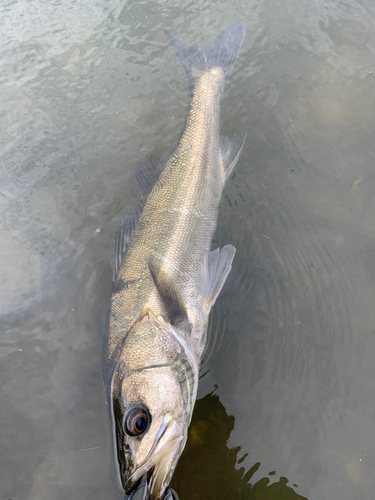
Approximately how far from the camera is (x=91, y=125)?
4617 mm

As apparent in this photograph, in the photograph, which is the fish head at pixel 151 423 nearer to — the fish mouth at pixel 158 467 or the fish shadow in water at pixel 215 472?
the fish mouth at pixel 158 467

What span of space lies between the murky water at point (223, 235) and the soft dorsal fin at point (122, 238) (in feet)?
1.67

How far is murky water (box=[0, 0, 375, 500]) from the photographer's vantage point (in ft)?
8.82

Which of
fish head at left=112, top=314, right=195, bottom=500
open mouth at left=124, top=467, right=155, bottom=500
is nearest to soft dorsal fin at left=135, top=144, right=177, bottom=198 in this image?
fish head at left=112, top=314, right=195, bottom=500

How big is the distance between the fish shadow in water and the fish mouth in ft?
1.50

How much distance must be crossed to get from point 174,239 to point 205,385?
52.4 inches

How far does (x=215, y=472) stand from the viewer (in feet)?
8.45

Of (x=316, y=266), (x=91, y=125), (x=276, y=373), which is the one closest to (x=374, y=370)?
(x=276, y=373)

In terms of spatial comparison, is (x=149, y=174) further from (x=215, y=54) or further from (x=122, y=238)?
(x=215, y=54)

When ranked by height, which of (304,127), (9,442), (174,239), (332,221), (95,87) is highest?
(95,87)

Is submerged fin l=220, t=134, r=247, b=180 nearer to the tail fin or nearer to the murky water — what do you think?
the murky water

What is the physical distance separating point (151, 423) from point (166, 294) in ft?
3.29

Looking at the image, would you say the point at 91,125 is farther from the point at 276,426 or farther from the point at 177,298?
the point at 276,426

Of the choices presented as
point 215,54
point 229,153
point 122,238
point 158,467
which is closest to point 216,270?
point 122,238
